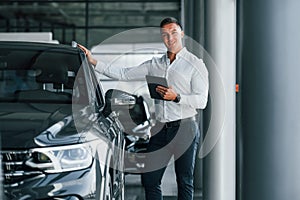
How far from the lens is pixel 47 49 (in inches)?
256

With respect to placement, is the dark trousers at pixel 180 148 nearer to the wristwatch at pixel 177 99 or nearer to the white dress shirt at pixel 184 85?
the white dress shirt at pixel 184 85

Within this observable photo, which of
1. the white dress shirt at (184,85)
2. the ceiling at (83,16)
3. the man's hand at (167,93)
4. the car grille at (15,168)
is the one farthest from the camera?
the ceiling at (83,16)

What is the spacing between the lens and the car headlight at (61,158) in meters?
4.81

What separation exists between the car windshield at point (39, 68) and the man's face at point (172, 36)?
2.73 ft

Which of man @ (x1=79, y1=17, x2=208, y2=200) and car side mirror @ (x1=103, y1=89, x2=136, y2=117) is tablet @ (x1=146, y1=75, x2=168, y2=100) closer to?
man @ (x1=79, y1=17, x2=208, y2=200)

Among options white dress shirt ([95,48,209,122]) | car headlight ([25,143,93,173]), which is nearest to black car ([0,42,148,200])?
car headlight ([25,143,93,173])

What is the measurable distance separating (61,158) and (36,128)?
286 mm

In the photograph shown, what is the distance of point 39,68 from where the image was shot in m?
6.40

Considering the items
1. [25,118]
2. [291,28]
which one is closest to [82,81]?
[25,118]

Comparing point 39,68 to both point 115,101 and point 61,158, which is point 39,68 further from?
point 61,158

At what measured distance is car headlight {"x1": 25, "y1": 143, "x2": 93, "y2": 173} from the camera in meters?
4.81

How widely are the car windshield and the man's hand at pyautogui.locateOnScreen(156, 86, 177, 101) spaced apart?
672mm

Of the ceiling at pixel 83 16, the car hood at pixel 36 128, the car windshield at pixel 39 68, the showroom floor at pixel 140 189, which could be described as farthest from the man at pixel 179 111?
the ceiling at pixel 83 16

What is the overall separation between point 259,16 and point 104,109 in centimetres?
159
